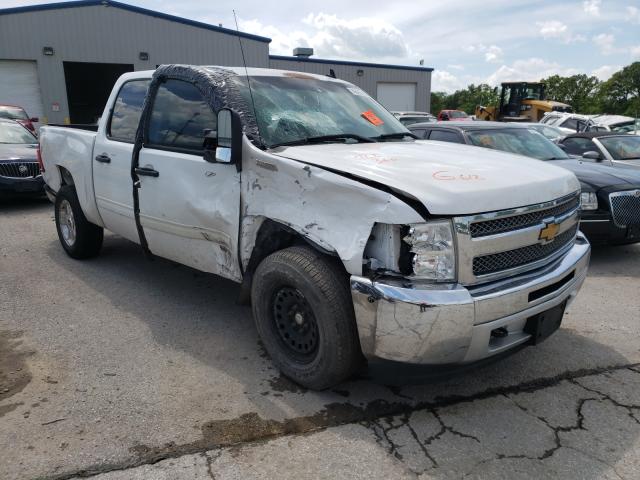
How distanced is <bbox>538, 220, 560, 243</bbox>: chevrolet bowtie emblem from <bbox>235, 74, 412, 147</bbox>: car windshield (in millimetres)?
1426

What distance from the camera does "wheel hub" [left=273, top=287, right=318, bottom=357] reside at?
3.05 meters

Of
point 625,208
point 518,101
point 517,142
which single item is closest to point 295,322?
point 625,208

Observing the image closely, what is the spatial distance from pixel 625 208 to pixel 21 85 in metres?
21.0

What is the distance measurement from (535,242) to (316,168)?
1307 millimetres

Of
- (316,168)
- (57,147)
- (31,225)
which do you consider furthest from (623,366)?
(31,225)

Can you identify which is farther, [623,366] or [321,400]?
[623,366]

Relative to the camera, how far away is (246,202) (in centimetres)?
332

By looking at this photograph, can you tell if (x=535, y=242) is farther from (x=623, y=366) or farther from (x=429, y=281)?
(x=623, y=366)

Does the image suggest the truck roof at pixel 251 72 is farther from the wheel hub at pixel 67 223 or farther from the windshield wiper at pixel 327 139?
the wheel hub at pixel 67 223

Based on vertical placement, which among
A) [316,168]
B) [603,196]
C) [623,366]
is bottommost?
[623,366]

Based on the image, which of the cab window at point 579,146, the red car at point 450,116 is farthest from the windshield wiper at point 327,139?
the red car at point 450,116

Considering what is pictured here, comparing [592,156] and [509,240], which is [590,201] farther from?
[509,240]

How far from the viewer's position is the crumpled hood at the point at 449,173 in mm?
2584

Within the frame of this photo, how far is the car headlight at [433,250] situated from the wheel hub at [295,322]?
0.74m
